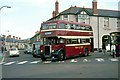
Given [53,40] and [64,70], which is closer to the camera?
[64,70]

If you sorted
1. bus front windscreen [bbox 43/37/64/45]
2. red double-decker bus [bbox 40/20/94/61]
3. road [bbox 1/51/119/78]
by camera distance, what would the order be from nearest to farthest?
road [bbox 1/51/119/78] → red double-decker bus [bbox 40/20/94/61] → bus front windscreen [bbox 43/37/64/45]

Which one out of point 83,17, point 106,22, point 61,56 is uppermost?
point 83,17

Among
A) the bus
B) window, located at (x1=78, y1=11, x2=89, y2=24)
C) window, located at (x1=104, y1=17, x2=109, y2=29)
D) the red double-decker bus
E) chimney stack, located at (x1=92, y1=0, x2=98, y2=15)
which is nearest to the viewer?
the red double-decker bus

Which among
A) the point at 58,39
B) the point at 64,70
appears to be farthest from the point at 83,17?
the point at 64,70

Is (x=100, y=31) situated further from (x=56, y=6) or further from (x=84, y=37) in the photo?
(x=84, y=37)

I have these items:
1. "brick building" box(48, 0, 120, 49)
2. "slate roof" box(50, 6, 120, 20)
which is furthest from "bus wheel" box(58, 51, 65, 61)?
"slate roof" box(50, 6, 120, 20)

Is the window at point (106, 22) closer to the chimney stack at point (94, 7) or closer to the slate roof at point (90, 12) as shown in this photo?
the slate roof at point (90, 12)

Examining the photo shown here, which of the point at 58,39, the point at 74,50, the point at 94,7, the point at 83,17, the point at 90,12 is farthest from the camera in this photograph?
the point at 90,12

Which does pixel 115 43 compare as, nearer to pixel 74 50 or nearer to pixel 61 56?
pixel 74 50

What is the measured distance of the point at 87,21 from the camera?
72.7 meters

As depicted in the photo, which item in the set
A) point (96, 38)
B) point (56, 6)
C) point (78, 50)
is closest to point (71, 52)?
point (78, 50)

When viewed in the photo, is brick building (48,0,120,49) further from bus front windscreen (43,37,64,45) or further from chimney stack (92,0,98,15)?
bus front windscreen (43,37,64,45)

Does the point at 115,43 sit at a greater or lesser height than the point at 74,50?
greater

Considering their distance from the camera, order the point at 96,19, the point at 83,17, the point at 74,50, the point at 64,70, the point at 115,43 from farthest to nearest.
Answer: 1. the point at 96,19
2. the point at 83,17
3. the point at 115,43
4. the point at 74,50
5. the point at 64,70
